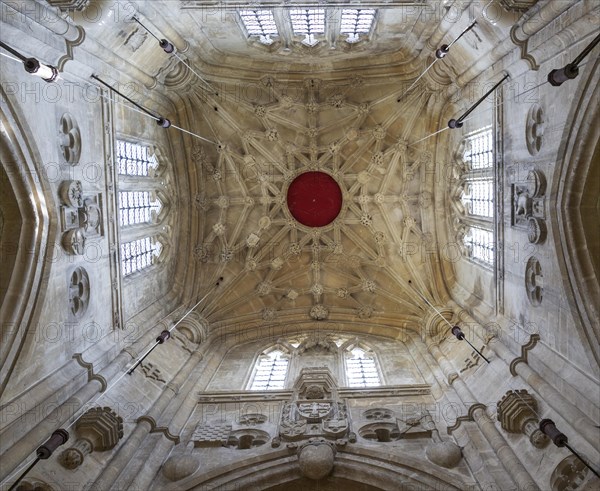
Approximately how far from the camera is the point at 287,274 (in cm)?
2056

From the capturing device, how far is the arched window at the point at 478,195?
47.9 feet

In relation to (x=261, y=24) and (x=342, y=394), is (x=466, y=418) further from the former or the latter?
(x=261, y=24)

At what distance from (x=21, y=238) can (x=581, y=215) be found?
10497 millimetres

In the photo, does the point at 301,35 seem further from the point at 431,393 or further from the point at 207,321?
the point at 431,393

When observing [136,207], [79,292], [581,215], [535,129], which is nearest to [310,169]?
[136,207]

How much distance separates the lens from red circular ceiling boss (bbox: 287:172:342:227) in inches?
805

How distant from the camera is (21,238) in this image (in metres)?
10.2

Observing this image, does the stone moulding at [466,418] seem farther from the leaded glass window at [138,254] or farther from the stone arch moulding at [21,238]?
the leaded glass window at [138,254]

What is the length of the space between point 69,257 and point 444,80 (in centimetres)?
1147

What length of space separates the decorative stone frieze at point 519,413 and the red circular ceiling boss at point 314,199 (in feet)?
36.4

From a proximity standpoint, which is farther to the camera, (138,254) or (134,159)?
(138,254)

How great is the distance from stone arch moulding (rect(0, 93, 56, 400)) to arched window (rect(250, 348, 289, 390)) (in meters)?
6.91

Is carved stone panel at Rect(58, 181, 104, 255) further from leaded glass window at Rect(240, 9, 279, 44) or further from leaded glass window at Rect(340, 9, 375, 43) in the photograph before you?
Result: leaded glass window at Rect(340, 9, 375, 43)

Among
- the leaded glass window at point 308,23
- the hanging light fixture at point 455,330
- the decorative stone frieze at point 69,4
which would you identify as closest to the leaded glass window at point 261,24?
the leaded glass window at point 308,23
